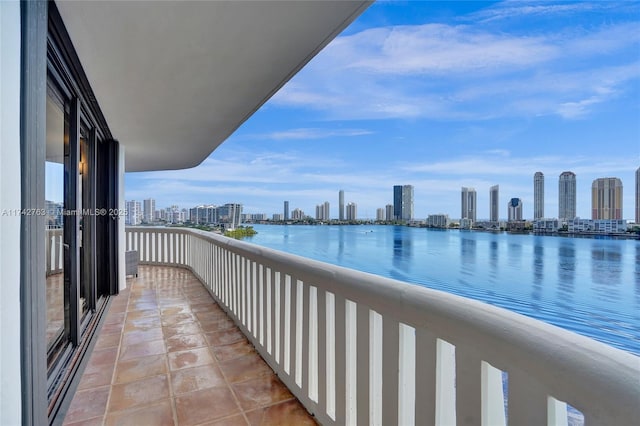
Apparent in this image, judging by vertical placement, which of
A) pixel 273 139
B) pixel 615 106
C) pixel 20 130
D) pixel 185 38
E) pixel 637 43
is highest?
pixel 273 139

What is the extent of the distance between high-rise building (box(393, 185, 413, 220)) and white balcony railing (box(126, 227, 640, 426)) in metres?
2.84

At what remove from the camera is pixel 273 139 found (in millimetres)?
17281

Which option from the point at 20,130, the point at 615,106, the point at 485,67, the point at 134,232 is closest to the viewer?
the point at 20,130

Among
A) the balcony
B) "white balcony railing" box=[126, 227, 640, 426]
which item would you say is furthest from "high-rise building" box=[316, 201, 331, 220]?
"white balcony railing" box=[126, 227, 640, 426]

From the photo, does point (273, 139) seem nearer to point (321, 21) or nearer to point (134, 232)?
point (134, 232)

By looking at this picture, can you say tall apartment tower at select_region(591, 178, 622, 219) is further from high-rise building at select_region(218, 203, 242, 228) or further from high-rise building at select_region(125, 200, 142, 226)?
high-rise building at select_region(125, 200, 142, 226)

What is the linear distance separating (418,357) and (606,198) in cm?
224

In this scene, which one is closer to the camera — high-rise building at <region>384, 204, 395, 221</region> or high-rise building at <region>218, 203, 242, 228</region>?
high-rise building at <region>384, 204, 395, 221</region>

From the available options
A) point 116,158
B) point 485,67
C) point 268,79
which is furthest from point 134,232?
point 485,67

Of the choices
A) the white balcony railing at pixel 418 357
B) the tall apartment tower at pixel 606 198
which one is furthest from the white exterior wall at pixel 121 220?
the tall apartment tower at pixel 606 198

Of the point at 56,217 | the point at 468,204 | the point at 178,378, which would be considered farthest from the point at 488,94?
the point at 56,217
